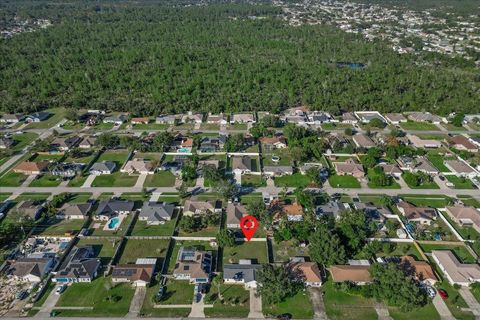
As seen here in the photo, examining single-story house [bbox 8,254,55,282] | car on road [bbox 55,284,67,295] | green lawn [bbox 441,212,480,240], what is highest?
single-story house [bbox 8,254,55,282]

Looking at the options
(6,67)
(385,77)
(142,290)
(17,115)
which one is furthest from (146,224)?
(6,67)

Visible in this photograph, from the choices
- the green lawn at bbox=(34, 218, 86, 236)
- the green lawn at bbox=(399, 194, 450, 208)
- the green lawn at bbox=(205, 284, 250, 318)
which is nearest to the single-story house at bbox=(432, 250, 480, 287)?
the green lawn at bbox=(399, 194, 450, 208)

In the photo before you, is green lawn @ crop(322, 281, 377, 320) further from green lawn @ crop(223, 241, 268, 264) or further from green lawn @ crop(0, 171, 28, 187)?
green lawn @ crop(0, 171, 28, 187)

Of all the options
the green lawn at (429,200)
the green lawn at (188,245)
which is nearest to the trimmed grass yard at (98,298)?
the green lawn at (188,245)

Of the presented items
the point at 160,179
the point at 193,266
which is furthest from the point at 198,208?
the point at 160,179

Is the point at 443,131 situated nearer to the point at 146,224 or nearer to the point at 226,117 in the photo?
the point at 226,117

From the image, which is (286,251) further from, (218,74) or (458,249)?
(218,74)
